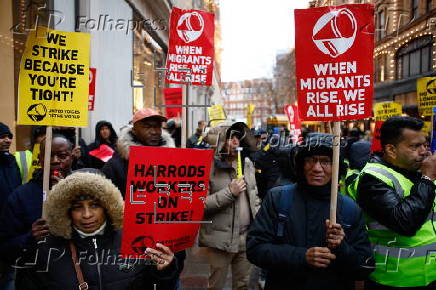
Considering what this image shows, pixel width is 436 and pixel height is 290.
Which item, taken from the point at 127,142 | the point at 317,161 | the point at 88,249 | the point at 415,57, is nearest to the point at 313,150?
the point at 317,161

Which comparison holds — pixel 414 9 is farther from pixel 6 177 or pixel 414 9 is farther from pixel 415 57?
pixel 6 177

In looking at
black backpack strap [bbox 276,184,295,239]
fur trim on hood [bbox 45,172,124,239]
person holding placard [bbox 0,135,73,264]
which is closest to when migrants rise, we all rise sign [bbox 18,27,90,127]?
person holding placard [bbox 0,135,73,264]

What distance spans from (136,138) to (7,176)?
1.36 m

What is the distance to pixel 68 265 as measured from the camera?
7.74 feet

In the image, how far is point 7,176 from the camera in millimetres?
4285

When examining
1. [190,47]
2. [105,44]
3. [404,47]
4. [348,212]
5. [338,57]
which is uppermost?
[404,47]

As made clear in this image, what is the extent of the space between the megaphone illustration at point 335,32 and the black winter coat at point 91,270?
1.74 m

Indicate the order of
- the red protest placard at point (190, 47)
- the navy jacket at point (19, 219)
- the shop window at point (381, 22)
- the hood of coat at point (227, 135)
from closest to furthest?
the navy jacket at point (19, 219) → the hood of coat at point (227, 135) → the red protest placard at point (190, 47) → the shop window at point (381, 22)

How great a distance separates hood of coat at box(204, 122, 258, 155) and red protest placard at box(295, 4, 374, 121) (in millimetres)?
1717

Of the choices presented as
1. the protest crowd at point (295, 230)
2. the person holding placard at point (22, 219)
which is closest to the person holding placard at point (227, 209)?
the protest crowd at point (295, 230)

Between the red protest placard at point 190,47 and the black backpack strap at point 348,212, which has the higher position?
the red protest placard at point 190,47

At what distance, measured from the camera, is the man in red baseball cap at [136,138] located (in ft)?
13.2

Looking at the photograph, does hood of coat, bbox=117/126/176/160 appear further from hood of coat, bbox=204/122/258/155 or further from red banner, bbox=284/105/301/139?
red banner, bbox=284/105/301/139

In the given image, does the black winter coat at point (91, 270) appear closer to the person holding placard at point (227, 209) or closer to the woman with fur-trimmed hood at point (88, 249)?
the woman with fur-trimmed hood at point (88, 249)
